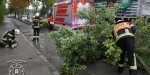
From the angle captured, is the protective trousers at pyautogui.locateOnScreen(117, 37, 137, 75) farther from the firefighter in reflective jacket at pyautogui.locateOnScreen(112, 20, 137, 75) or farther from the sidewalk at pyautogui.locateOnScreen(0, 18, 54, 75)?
the sidewalk at pyautogui.locateOnScreen(0, 18, 54, 75)

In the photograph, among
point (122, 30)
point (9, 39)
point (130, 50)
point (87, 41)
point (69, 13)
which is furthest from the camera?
point (69, 13)

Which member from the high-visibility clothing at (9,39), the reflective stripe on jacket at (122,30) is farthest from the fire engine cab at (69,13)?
the reflective stripe on jacket at (122,30)

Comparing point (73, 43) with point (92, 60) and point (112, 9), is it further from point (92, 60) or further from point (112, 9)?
point (112, 9)

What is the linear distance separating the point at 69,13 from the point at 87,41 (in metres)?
8.77

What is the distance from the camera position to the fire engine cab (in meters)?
13.8

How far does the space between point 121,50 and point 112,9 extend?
5.15 feet

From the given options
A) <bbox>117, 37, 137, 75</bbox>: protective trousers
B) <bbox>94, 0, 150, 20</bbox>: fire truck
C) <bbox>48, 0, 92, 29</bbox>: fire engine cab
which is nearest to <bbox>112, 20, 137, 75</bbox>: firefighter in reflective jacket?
<bbox>117, 37, 137, 75</bbox>: protective trousers

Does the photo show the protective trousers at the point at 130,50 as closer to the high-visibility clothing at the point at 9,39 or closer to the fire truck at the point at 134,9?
the high-visibility clothing at the point at 9,39

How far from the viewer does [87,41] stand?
6066 mm

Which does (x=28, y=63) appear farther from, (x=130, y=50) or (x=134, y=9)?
(x=134, y=9)

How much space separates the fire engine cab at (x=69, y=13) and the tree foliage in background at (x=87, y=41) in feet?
17.3

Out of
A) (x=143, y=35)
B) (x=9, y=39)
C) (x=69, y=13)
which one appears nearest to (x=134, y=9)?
(x=69, y=13)

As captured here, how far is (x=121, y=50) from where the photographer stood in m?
5.23

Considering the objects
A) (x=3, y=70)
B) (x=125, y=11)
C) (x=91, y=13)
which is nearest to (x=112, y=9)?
(x=91, y=13)
